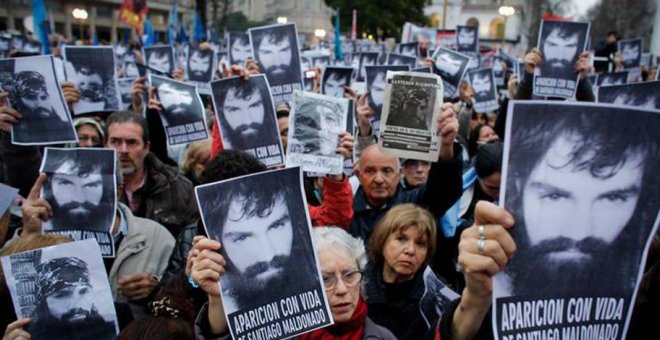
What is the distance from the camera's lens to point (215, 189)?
2.05 metres

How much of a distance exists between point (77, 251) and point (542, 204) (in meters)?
1.77

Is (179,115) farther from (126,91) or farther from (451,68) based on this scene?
(126,91)

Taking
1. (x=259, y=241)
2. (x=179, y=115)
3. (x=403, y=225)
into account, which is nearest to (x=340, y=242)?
(x=259, y=241)

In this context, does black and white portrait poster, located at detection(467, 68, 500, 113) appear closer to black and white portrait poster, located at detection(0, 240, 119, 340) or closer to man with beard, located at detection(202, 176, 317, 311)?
man with beard, located at detection(202, 176, 317, 311)

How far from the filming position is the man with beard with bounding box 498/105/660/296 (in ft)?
4.86

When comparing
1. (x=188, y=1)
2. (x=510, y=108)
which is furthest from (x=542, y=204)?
(x=188, y=1)

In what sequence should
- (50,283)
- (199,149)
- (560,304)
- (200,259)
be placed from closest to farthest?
(560,304)
(200,259)
(50,283)
(199,149)

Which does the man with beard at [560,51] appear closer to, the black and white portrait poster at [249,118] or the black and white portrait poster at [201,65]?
the black and white portrait poster at [249,118]

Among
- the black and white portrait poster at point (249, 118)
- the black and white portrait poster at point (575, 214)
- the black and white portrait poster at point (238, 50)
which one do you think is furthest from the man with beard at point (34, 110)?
the black and white portrait poster at point (238, 50)

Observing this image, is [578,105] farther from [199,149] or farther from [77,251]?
[199,149]

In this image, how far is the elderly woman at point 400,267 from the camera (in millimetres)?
2828

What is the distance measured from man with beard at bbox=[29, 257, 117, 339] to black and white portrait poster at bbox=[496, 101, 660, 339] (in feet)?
5.31

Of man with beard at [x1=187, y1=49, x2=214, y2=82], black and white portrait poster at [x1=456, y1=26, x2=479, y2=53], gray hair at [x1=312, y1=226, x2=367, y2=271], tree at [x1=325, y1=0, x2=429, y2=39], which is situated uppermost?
tree at [x1=325, y1=0, x2=429, y2=39]

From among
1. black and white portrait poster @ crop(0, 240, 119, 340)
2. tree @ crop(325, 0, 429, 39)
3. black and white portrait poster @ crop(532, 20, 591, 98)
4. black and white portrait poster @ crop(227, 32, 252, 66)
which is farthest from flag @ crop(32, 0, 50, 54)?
tree @ crop(325, 0, 429, 39)
